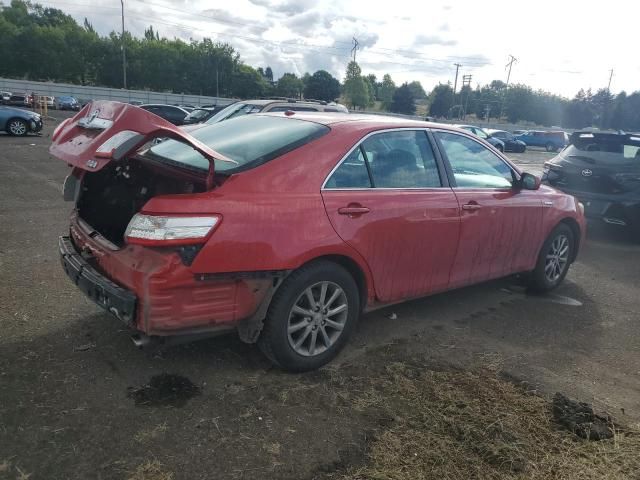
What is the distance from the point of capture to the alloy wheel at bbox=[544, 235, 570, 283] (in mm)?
5227

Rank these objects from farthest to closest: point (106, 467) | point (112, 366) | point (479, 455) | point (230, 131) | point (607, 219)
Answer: point (607, 219) < point (230, 131) < point (112, 366) < point (479, 455) < point (106, 467)

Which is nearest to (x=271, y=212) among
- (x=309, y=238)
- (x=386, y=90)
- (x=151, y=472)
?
(x=309, y=238)

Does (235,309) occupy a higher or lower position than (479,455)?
higher

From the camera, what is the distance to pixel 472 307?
15.7ft

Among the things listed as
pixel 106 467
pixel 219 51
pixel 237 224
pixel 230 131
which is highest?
pixel 219 51

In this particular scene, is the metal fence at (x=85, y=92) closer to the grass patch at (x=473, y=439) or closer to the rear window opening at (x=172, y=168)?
the rear window opening at (x=172, y=168)

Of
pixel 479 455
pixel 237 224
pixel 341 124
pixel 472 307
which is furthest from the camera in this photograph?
pixel 472 307

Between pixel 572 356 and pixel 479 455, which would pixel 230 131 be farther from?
pixel 572 356

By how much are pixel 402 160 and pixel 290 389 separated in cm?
183

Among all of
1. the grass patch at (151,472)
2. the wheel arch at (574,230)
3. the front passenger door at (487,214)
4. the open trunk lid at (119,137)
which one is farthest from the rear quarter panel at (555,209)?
the grass patch at (151,472)

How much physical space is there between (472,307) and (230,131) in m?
2.68

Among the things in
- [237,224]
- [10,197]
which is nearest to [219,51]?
[10,197]

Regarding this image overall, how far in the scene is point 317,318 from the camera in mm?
3324

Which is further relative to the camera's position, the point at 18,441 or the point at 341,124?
the point at 341,124
